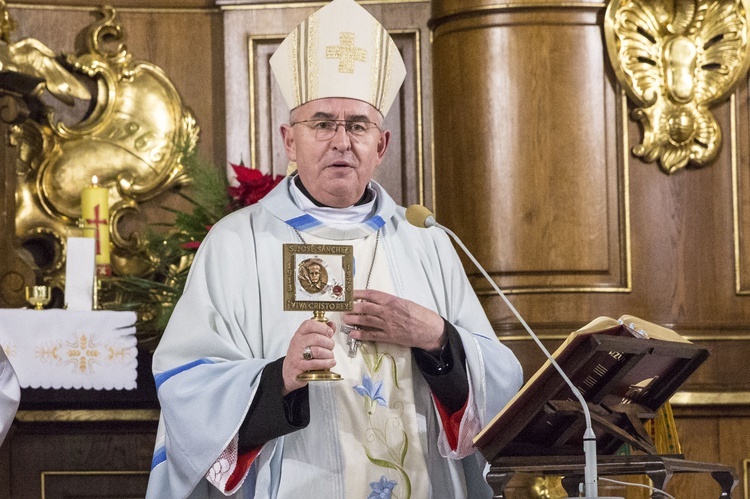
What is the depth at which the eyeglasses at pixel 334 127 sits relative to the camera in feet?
12.5

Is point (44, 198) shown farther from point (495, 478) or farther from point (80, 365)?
point (495, 478)

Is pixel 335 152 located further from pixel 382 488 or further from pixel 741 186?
pixel 741 186

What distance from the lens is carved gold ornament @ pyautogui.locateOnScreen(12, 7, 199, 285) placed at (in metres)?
5.95

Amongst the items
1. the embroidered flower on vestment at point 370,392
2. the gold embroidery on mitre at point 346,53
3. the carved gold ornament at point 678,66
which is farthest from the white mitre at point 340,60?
the carved gold ornament at point 678,66

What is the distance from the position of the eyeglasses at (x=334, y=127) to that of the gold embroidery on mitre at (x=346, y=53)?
0.58 ft

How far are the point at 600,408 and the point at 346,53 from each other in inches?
53.7

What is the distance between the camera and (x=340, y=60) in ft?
12.9

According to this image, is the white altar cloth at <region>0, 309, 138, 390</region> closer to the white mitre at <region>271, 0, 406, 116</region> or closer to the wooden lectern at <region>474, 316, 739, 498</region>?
the white mitre at <region>271, 0, 406, 116</region>

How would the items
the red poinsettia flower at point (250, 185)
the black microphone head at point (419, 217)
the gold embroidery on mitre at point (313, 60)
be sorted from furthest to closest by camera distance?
1. the red poinsettia flower at point (250, 185)
2. the gold embroidery on mitre at point (313, 60)
3. the black microphone head at point (419, 217)

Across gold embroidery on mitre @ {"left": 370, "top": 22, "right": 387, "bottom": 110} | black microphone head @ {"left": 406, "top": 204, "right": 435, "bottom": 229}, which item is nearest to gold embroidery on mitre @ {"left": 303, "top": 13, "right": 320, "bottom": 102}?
gold embroidery on mitre @ {"left": 370, "top": 22, "right": 387, "bottom": 110}

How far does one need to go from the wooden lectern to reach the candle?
2.65 meters

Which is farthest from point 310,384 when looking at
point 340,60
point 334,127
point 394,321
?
point 340,60

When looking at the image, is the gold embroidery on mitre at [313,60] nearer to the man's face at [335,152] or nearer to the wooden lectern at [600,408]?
the man's face at [335,152]

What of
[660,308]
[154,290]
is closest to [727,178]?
[660,308]
